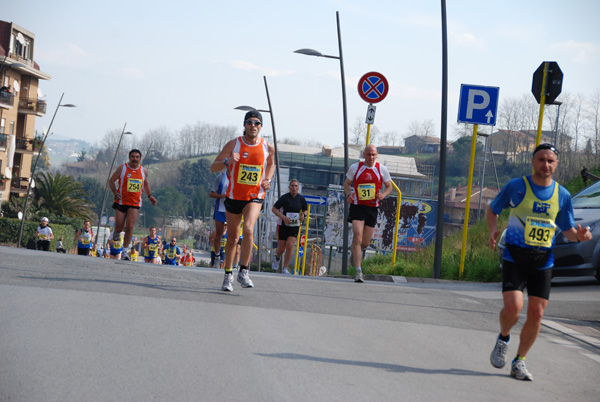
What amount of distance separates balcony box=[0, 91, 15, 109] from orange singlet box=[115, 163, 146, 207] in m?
51.6

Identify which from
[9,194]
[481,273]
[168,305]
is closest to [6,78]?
[9,194]

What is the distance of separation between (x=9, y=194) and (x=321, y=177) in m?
54.4

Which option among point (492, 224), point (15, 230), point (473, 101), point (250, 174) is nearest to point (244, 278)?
point (250, 174)

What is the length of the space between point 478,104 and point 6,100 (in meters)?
55.6

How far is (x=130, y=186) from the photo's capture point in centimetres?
1409

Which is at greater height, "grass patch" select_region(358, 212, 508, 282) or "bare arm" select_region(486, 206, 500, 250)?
"bare arm" select_region(486, 206, 500, 250)

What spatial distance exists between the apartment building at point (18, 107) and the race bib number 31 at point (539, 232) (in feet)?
195

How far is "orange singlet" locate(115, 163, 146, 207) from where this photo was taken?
1410cm

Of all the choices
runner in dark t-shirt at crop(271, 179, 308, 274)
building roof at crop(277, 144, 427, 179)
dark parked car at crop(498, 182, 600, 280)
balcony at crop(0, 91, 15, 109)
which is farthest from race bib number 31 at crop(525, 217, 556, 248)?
building roof at crop(277, 144, 427, 179)

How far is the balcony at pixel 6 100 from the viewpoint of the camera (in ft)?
204

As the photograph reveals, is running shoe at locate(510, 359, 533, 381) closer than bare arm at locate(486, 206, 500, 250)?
Yes

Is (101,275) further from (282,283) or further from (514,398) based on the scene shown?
(514,398)

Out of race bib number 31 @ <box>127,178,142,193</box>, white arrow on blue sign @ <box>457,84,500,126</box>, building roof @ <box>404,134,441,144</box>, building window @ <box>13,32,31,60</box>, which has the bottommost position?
race bib number 31 @ <box>127,178,142,193</box>

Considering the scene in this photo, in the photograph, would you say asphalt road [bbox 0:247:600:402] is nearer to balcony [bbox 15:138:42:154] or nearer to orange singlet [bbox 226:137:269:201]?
orange singlet [bbox 226:137:269:201]
